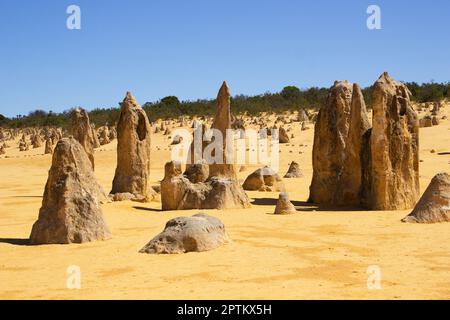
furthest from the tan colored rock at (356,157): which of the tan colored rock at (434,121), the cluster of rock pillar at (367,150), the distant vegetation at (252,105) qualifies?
the distant vegetation at (252,105)

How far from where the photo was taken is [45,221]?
9258mm

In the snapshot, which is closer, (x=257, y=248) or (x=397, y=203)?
(x=257, y=248)

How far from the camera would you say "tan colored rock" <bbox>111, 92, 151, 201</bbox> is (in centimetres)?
1553

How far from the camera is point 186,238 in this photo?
827cm

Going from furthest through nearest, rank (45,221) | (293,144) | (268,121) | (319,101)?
(319,101), (268,121), (293,144), (45,221)

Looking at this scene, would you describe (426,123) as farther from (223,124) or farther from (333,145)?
(223,124)

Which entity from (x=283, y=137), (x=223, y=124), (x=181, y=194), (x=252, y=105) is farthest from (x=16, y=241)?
(x=252, y=105)

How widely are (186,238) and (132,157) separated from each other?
7.53m

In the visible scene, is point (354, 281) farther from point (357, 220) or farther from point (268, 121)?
point (268, 121)

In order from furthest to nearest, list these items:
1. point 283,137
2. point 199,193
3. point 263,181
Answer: point 283,137 < point 263,181 < point 199,193

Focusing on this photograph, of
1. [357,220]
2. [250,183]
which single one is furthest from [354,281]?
[250,183]

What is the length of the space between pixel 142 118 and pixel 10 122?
54461 millimetres

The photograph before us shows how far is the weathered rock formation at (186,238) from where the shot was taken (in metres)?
8.23

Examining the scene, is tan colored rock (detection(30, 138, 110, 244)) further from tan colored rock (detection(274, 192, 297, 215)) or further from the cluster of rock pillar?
the cluster of rock pillar
